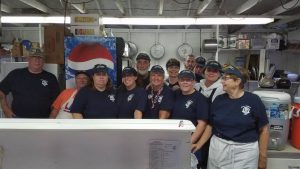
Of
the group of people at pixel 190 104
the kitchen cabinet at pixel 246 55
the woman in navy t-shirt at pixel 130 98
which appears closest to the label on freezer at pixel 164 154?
the group of people at pixel 190 104

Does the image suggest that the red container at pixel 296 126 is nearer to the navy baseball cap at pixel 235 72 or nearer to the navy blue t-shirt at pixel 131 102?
the navy baseball cap at pixel 235 72

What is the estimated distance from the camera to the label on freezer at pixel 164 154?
0.97 metres

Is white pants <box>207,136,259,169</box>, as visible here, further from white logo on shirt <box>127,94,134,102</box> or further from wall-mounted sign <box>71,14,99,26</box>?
wall-mounted sign <box>71,14,99,26</box>

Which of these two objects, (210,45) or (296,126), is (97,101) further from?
(210,45)

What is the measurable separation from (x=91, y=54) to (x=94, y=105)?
0.70 meters

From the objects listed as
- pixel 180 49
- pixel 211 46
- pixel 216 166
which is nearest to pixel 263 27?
pixel 211 46

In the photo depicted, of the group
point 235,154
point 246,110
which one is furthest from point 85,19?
point 235,154

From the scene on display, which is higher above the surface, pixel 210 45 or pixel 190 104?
pixel 210 45

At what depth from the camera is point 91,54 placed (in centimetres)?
280

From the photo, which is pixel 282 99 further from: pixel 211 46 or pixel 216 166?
pixel 211 46

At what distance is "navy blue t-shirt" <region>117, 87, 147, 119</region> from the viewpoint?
232cm

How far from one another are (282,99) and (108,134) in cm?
162

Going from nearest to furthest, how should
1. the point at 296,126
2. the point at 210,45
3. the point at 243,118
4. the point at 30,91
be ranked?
the point at 243,118
the point at 296,126
the point at 30,91
the point at 210,45

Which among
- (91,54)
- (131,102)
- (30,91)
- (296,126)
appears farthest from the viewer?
(30,91)
